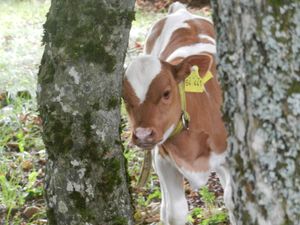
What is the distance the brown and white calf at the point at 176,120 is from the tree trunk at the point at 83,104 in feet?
1.48

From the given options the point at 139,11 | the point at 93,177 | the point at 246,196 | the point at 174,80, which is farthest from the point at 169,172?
the point at 139,11

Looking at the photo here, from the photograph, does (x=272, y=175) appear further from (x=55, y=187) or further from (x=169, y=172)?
(x=169, y=172)

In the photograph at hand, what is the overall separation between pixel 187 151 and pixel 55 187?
1.21 m

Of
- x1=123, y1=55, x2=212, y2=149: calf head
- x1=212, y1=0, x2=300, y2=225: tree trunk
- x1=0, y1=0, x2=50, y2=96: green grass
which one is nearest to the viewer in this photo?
x1=212, y1=0, x2=300, y2=225: tree trunk

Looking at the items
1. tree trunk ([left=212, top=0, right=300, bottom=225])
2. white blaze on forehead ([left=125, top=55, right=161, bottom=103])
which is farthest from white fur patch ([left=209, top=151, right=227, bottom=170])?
tree trunk ([left=212, top=0, right=300, bottom=225])

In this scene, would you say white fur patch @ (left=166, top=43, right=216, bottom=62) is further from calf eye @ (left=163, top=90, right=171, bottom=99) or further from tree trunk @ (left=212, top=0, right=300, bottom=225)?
tree trunk @ (left=212, top=0, right=300, bottom=225)

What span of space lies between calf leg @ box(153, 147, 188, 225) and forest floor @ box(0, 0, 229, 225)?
0.82 ft

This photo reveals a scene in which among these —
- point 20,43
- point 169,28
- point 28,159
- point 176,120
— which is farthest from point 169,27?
point 20,43

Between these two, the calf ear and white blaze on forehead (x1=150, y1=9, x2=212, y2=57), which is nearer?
the calf ear

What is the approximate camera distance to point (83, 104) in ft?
12.4

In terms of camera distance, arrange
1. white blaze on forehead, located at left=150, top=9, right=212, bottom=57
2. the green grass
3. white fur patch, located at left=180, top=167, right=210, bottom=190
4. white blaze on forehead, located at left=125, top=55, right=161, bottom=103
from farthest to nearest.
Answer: the green grass, white blaze on forehead, located at left=150, top=9, right=212, bottom=57, white fur patch, located at left=180, top=167, right=210, bottom=190, white blaze on forehead, located at left=125, top=55, right=161, bottom=103

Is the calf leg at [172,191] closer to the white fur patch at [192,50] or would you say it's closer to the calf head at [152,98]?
the calf head at [152,98]

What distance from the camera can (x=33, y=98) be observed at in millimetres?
8219

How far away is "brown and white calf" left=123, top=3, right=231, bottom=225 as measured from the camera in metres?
4.45
